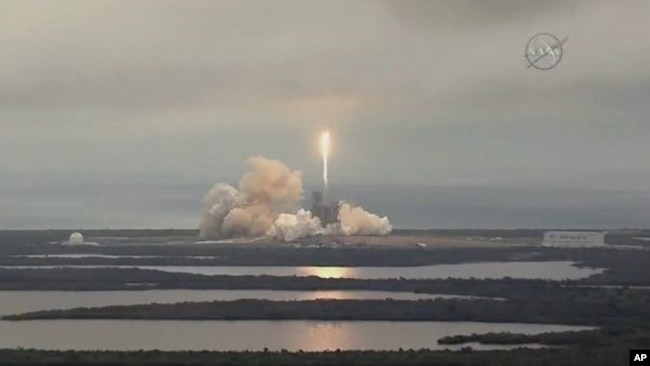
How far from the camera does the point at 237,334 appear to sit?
49812 millimetres

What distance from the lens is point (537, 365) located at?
3800cm

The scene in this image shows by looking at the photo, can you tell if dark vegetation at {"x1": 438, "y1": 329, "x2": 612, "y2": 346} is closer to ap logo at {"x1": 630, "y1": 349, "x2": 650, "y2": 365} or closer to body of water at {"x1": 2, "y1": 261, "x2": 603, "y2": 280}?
ap logo at {"x1": 630, "y1": 349, "x2": 650, "y2": 365}

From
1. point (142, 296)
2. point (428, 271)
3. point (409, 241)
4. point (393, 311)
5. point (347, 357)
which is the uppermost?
point (409, 241)

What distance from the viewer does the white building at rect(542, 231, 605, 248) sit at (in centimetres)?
11319

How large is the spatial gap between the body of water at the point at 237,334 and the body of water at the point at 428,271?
959 inches

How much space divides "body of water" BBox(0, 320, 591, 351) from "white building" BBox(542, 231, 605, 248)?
61.1m

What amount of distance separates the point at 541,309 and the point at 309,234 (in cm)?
5502

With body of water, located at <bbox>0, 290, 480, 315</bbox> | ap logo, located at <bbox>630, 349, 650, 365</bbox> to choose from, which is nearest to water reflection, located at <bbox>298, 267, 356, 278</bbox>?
body of water, located at <bbox>0, 290, 480, 315</bbox>

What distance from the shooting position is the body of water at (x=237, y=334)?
45.8 meters

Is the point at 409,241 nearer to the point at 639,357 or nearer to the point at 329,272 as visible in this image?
the point at 329,272

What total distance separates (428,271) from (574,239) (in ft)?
110

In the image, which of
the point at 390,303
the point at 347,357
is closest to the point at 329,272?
the point at 390,303

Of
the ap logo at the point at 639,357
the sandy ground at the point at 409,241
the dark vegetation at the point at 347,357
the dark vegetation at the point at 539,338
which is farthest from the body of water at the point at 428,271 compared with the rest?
the ap logo at the point at 639,357

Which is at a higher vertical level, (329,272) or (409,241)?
(409,241)
